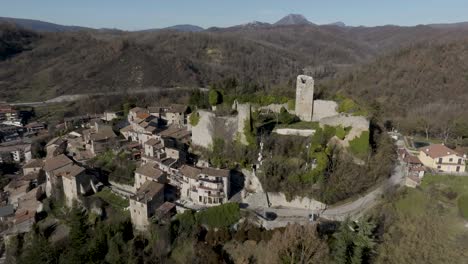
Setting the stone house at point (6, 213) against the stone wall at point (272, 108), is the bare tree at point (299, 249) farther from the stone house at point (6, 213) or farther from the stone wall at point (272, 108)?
the stone house at point (6, 213)

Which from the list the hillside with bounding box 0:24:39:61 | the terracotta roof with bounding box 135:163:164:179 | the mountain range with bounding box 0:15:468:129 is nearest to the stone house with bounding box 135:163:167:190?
the terracotta roof with bounding box 135:163:164:179

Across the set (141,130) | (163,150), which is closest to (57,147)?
(141,130)

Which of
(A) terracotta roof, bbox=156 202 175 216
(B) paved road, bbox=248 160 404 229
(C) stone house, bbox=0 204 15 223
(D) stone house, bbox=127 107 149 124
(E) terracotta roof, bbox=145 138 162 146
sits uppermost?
(D) stone house, bbox=127 107 149 124

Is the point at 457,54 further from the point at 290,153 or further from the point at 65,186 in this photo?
the point at 65,186

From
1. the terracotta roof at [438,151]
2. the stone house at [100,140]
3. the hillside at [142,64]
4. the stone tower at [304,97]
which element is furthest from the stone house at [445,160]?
the hillside at [142,64]

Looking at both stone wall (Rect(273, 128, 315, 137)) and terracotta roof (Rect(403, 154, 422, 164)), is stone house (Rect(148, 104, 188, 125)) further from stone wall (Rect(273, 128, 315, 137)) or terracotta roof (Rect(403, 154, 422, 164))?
terracotta roof (Rect(403, 154, 422, 164))

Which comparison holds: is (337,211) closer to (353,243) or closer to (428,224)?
(353,243)

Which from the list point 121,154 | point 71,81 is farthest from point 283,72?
point 121,154
